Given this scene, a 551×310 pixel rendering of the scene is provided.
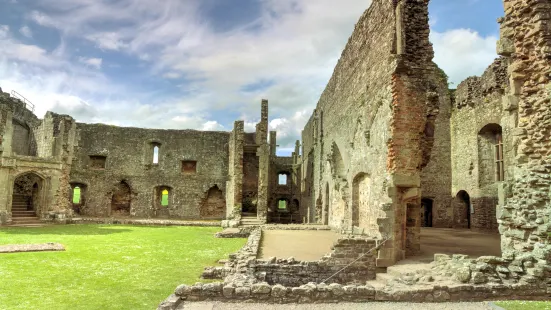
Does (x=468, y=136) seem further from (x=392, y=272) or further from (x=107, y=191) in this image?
(x=107, y=191)

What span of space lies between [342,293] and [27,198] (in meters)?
24.8

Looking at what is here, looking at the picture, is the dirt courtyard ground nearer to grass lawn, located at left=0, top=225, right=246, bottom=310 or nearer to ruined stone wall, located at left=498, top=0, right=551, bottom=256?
grass lawn, located at left=0, top=225, right=246, bottom=310

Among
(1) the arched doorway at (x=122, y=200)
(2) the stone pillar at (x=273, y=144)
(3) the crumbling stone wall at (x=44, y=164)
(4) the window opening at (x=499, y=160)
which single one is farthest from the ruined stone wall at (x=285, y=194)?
(4) the window opening at (x=499, y=160)

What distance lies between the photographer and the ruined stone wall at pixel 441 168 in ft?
71.3

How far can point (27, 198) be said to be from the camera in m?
24.7

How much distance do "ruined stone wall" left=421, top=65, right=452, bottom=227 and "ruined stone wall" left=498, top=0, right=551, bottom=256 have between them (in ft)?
45.1

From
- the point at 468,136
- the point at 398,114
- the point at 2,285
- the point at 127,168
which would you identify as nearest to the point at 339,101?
the point at 468,136

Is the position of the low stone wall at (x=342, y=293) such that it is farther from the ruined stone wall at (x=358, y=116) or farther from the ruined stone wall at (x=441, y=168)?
the ruined stone wall at (x=441, y=168)

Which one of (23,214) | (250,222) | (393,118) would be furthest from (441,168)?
(23,214)

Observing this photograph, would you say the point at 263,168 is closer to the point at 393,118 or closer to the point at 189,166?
the point at 189,166

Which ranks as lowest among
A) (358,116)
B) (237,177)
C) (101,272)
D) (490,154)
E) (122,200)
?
(101,272)

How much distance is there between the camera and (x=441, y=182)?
2195 cm

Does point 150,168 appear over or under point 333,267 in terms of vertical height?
over

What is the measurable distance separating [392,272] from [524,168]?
142 inches
